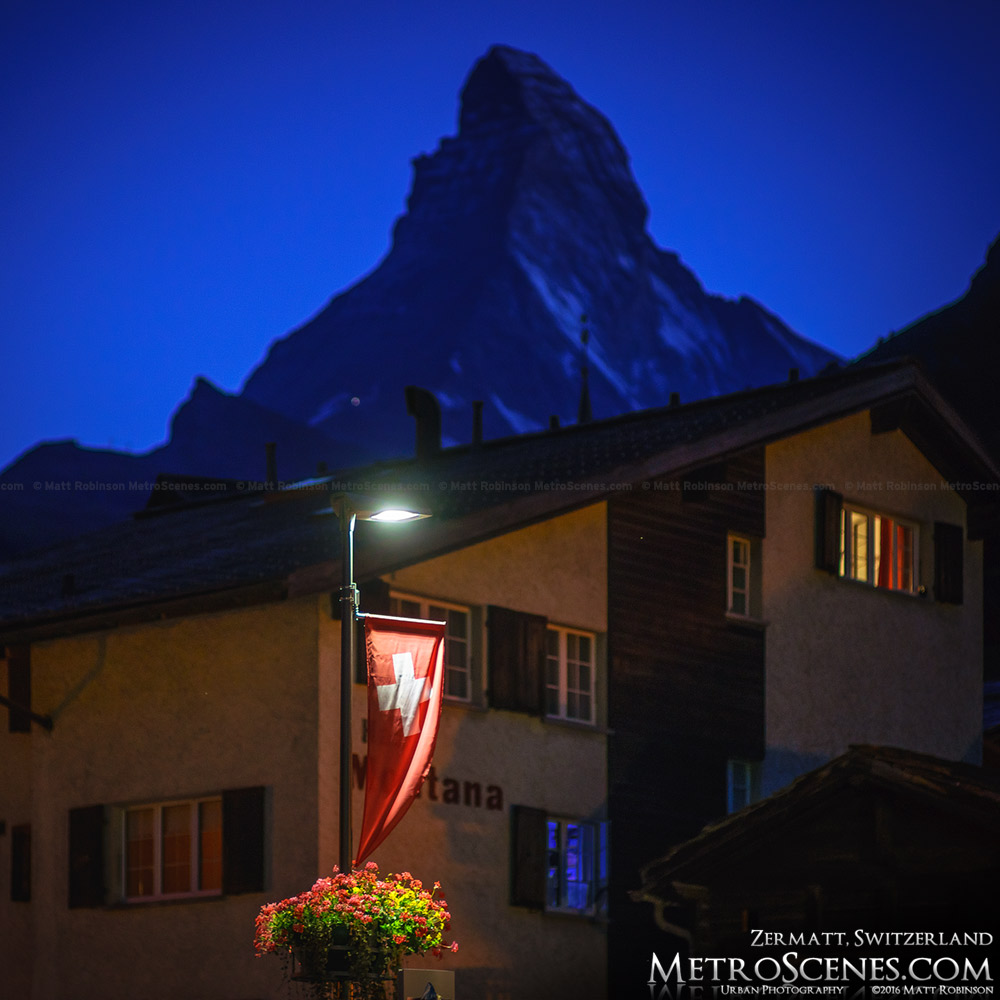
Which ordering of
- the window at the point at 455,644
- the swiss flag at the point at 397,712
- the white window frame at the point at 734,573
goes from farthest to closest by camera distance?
the white window frame at the point at 734,573, the window at the point at 455,644, the swiss flag at the point at 397,712

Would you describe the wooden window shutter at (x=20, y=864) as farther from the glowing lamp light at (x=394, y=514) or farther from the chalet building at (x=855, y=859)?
the glowing lamp light at (x=394, y=514)

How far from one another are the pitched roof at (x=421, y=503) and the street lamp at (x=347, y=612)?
125 inches

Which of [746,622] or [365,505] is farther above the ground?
[365,505]

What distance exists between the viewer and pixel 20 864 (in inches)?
841

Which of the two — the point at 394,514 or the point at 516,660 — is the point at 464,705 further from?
the point at 394,514

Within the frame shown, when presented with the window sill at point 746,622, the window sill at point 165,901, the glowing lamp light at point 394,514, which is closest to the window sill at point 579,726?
the window sill at point 746,622

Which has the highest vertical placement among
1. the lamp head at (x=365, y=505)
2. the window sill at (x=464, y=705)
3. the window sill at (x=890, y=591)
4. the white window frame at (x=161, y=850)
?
the lamp head at (x=365, y=505)

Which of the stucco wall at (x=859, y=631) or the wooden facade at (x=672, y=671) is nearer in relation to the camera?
the wooden facade at (x=672, y=671)

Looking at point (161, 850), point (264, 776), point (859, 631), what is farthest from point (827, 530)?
point (161, 850)

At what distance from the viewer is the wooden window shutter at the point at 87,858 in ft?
66.8

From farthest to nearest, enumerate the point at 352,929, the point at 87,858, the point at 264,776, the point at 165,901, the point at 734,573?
1. the point at 734,573
2. the point at 87,858
3. the point at 165,901
4. the point at 264,776
5. the point at 352,929

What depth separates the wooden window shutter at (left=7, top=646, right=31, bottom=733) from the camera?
21.5 m

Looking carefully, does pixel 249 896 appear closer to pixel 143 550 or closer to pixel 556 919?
pixel 556 919

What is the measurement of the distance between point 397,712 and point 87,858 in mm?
5894
